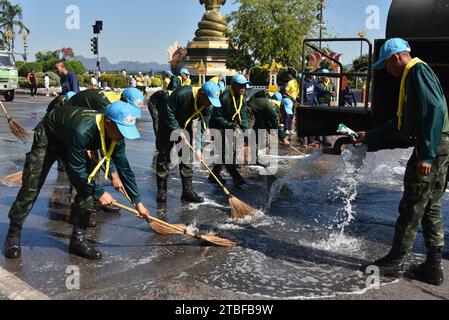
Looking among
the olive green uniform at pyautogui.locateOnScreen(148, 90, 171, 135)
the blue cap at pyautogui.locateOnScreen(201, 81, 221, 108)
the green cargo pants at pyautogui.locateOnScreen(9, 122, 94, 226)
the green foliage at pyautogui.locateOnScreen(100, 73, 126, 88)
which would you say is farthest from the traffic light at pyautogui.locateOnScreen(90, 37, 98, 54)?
the green cargo pants at pyautogui.locateOnScreen(9, 122, 94, 226)

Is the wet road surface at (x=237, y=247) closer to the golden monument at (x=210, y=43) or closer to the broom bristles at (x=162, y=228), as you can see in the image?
the broom bristles at (x=162, y=228)

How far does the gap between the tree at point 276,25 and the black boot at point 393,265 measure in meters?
22.0

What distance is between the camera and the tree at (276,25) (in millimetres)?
25281

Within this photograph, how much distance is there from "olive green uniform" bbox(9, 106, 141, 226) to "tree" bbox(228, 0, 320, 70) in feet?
71.3

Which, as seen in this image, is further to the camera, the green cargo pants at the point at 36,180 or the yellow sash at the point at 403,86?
the green cargo pants at the point at 36,180

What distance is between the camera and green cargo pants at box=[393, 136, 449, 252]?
391cm

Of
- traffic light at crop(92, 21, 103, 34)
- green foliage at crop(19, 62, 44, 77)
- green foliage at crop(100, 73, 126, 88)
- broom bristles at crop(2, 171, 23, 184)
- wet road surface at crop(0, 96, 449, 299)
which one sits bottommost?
wet road surface at crop(0, 96, 449, 299)

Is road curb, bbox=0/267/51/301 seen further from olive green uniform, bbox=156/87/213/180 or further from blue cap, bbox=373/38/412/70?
blue cap, bbox=373/38/412/70

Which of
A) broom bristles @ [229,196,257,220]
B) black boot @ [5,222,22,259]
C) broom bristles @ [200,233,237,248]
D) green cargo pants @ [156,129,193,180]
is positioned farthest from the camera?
green cargo pants @ [156,129,193,180]

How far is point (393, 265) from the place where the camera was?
13.6 feet

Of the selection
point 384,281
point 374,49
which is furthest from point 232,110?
point 384,281

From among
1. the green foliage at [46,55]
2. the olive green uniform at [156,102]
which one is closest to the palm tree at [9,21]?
the green foliage at [46,55]
